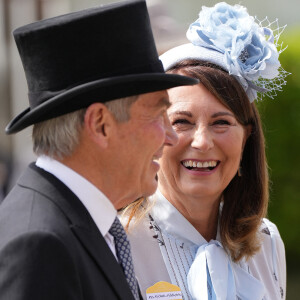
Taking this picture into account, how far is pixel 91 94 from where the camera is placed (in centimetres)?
195

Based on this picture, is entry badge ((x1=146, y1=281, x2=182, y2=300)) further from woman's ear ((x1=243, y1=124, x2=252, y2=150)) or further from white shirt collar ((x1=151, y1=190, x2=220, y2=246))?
woman's ear ((x1=243, y1=124, x2=252, y2=150))

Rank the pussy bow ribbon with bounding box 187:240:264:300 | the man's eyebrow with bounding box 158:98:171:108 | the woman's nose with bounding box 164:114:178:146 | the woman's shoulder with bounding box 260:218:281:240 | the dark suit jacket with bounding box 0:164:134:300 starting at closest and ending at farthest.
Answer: the dark suit jacket with bounding box 0:164:134:300 → the man's eyebrow with bounding box 158:98:171:108 → the woman's nose with bounding box 164:114:178:146 → the pussy bow ribbon with bounding box 187:240:264:300 → the woman's shoulder with bounding box 260:218:281:240

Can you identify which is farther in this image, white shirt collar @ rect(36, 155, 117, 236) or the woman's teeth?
the woman's teeth

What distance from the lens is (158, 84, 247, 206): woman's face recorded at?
9.95 feet

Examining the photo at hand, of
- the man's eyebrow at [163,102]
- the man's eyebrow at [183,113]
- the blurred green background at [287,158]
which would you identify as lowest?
the blurred green background at [287,158]

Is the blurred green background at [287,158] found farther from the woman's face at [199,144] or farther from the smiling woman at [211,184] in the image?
the woman's face at [199,144]

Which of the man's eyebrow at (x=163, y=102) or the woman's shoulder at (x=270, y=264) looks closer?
the man's eyebrow at (x=163, y=102)

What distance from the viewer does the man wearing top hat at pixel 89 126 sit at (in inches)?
74.9

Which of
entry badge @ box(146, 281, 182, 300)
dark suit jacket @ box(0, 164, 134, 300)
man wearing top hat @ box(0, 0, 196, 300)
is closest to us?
dark suit jacket @ box(0, 164, 134, 300)

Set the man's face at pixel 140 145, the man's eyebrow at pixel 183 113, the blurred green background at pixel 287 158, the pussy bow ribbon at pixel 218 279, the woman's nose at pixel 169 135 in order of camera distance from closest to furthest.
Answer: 1. the man's face at pixel 140 145
2. the woman's nose at pixel 169 135
3. the pussy bow ribbon at pixel 218 279
4. the man's eyebrow at pixel 183 113
5. the blurred green background at pixel 287 158

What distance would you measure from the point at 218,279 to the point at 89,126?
126 cm

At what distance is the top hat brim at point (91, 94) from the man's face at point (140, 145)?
0.07 meters

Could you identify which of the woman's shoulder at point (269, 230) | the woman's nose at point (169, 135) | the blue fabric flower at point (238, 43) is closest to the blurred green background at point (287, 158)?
the woman's shoulder at point (269, 230)

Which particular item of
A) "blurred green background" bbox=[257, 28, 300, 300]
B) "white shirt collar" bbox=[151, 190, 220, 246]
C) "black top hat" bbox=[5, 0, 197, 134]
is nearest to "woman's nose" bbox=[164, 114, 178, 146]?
"black top hat" bbox=[5, 0, 197, 134]
